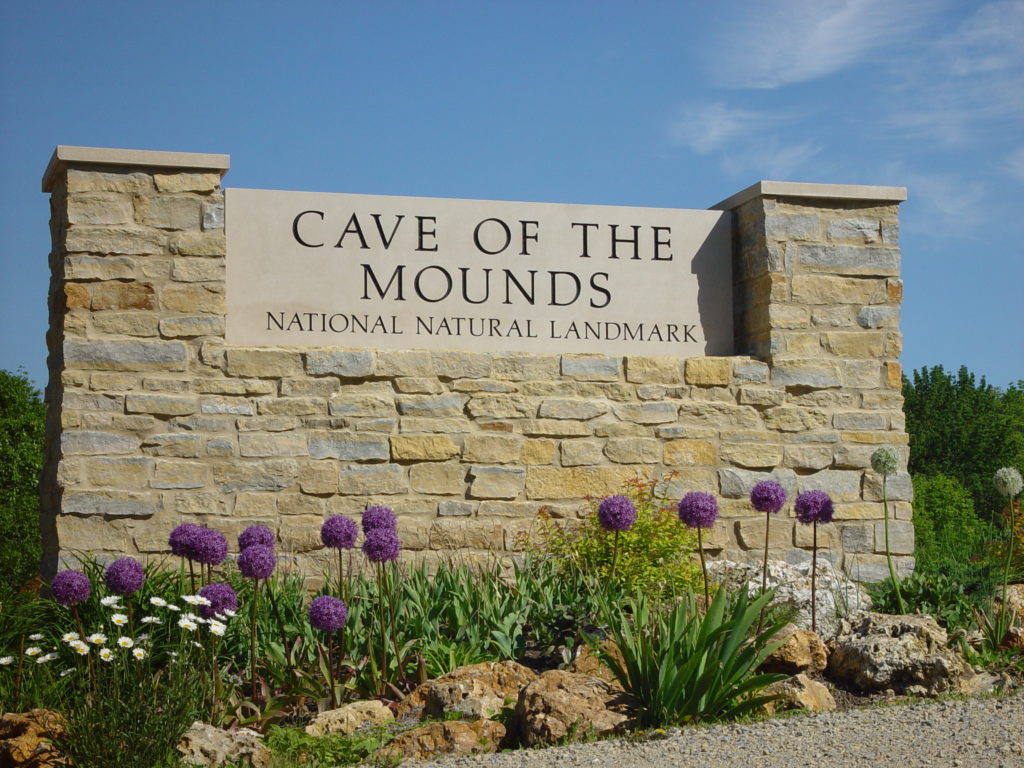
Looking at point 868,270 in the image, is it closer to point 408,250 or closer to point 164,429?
point 408,250

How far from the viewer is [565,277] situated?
8430 mm

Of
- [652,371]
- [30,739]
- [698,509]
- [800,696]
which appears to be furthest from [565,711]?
[652,371]

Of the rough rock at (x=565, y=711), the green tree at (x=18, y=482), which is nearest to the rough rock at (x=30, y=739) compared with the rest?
the rough rock at (x=565, y=711)

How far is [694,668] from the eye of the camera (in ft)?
15.9

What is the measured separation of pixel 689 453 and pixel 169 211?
3990mm

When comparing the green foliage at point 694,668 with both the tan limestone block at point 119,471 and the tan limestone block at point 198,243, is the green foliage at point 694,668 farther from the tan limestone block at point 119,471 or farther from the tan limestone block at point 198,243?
the tan limestone block at point 198,243

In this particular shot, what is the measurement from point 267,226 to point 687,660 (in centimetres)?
458

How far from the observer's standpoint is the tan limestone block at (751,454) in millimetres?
8266

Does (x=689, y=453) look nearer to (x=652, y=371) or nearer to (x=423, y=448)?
(x=652, y=371)

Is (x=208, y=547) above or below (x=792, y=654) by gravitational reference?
above

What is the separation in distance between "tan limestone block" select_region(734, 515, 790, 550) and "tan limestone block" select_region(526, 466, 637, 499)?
2.99 ft

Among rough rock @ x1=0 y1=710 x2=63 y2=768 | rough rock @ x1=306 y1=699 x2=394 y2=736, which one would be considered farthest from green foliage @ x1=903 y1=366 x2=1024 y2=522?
rough rock @ x1=0 y1=710 x2=63 y2=768

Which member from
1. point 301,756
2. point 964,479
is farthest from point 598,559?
point 964,479

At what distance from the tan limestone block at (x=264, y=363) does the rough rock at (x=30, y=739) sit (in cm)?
313
